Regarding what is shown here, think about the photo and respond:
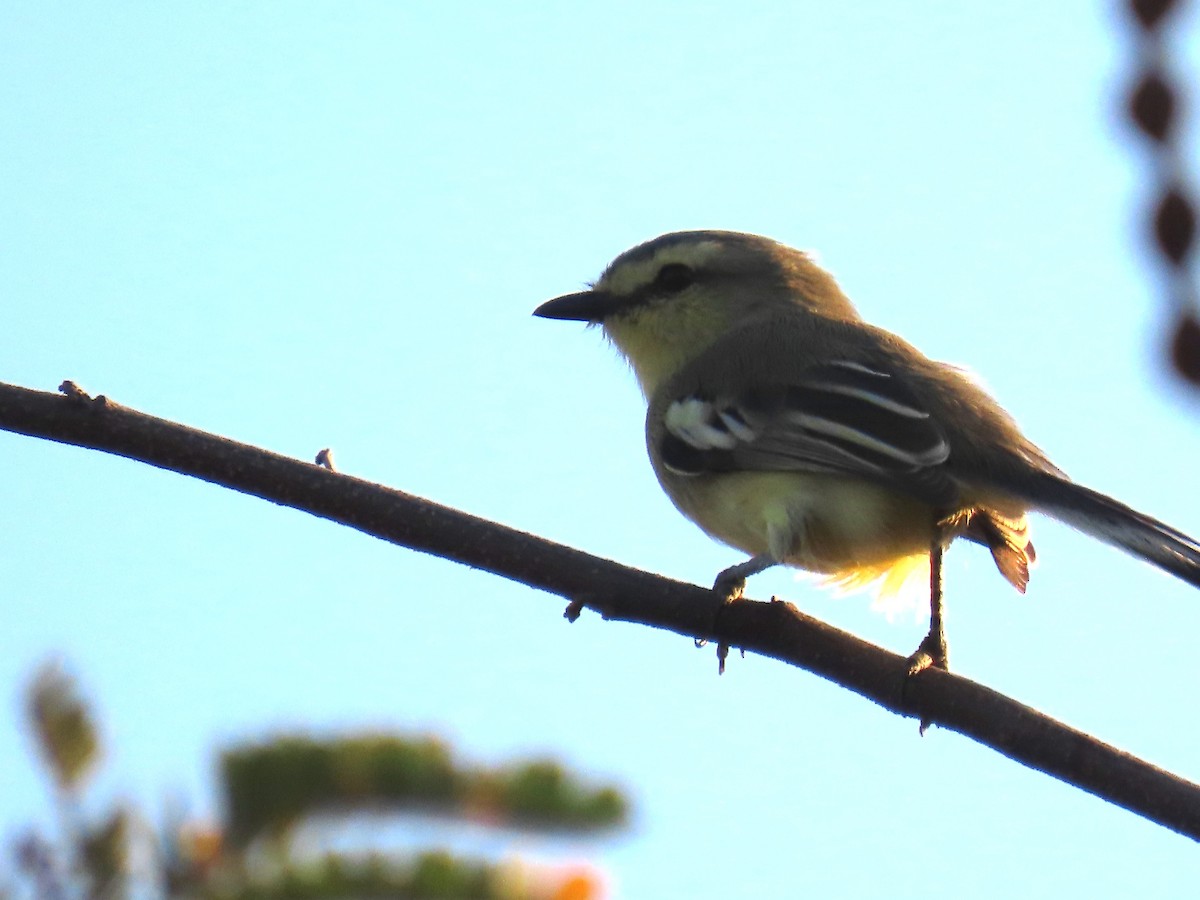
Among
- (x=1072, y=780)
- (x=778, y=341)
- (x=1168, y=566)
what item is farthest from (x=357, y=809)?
(x=778, y=341)

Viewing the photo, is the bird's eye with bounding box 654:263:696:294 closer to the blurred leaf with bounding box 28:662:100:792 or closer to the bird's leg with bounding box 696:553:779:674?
the bird's leg with bounding box 696:553:779:674

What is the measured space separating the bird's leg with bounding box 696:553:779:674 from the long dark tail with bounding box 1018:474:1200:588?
964 mm

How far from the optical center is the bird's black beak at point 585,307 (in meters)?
7.23

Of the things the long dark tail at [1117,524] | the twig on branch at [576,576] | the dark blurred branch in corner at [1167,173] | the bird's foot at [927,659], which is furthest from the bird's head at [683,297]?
the dark blurred branch in corner at [1167,173]

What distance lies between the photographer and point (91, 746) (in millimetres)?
2695

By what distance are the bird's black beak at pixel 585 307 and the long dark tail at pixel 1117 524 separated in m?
2.82

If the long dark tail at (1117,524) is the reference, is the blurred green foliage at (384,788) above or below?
below

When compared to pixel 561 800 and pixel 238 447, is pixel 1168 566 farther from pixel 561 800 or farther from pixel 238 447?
pixel 238 447

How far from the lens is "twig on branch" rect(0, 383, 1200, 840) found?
3.54 meters

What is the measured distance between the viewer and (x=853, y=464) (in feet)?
16.9

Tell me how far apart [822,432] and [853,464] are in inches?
9.6

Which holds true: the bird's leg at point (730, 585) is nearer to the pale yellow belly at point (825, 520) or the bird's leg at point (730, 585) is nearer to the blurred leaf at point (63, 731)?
the pale yellow belly at point (825, 520)

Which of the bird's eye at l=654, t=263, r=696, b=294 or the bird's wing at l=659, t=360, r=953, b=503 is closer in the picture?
the bird's wing at l=659, t=360, r=953, b=503

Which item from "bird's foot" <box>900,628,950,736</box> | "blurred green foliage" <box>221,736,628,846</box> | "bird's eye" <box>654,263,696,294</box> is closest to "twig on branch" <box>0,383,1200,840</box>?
"bird's foot" <box>900,628,950,736</box>
